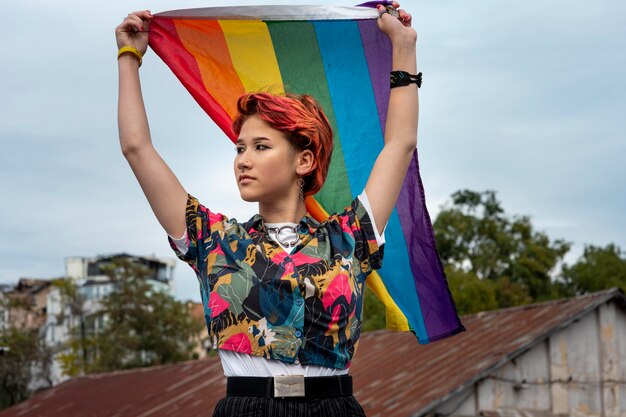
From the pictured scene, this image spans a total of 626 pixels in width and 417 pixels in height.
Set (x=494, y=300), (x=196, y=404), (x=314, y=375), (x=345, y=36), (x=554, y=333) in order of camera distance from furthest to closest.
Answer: (x=494, y=300)
(x=196, y=404)
(x=554, y=333)
(x=345, y=36)
(x=314, y=375)

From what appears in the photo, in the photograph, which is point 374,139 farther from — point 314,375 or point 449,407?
point 449,407

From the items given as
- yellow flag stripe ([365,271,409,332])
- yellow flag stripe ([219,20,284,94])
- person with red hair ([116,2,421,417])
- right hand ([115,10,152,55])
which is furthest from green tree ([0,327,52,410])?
person with red hair ([116,2,421,417])

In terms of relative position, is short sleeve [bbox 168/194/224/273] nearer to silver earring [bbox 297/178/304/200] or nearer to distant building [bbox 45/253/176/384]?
silver earring [bbox 297/178/304/200]

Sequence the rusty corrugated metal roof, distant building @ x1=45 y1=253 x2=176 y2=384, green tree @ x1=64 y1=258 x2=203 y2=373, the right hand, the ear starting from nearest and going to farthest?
the ear, the right hand, the rusty corrugated metal roof, green tree @ x1=64 y1=258 x2=203 y2=373, distant building @ x1=45 y1=253 x2=176 y2=384

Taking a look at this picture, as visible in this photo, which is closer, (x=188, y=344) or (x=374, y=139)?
(x=374, y=139)

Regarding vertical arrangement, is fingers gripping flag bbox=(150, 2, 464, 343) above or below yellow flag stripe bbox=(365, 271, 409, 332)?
above

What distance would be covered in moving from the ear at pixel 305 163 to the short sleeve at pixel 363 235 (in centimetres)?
17

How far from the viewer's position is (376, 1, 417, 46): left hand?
326 centimetres

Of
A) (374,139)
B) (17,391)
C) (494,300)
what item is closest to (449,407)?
(374,139)

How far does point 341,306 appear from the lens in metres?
2.85

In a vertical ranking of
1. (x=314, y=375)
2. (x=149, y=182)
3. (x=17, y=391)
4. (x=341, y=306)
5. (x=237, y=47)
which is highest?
(x=237, y=47)

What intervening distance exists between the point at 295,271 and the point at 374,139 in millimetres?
963

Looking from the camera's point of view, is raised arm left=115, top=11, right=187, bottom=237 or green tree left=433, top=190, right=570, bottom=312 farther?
green tree left=433, top=190, right=570, bottom=312

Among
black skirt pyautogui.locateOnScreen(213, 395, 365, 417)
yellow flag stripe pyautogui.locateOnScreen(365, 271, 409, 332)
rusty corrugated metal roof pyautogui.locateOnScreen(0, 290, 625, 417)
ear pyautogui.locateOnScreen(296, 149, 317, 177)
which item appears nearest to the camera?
black skirt pyautogui.locateOnScreen(213, 395, 365, 417)
